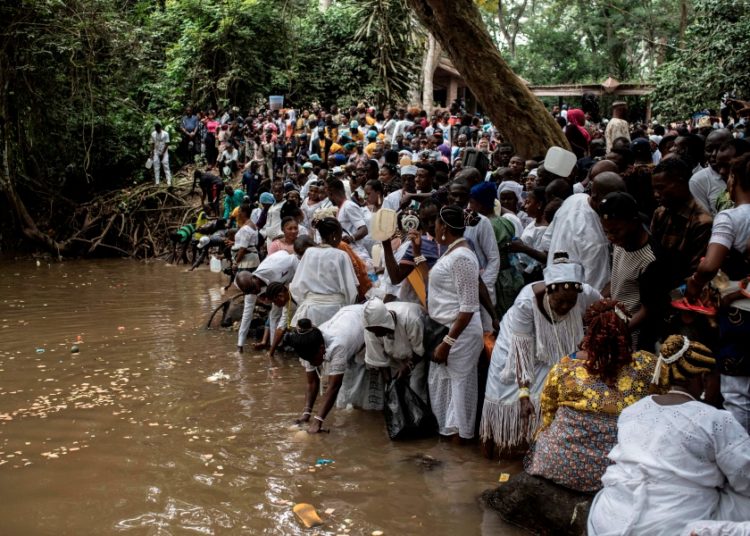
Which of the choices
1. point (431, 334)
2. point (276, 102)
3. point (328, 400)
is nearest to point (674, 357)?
point (431, 334)

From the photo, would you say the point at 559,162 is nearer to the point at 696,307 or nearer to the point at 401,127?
the point at 696,307

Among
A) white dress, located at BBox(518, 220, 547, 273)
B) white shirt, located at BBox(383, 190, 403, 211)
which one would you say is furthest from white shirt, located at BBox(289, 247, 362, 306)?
white shirt, located at BBox(383, 190, 403, 211)

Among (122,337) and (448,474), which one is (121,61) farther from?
(448,474)

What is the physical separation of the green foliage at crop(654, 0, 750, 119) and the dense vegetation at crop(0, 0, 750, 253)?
27 mm

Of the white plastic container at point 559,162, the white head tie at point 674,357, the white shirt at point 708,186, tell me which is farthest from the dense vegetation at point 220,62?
the white head tie at point 674,357

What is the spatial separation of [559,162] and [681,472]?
414 centimetres

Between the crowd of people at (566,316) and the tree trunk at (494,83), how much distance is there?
877 mm

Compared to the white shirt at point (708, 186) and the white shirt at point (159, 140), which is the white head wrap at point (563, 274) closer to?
the white shirt at point (708, 186)

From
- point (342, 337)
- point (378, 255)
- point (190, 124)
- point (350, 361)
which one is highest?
point (190, 124)

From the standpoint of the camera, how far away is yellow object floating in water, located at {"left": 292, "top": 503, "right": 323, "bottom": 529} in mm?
4766

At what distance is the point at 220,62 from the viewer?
25938 mm

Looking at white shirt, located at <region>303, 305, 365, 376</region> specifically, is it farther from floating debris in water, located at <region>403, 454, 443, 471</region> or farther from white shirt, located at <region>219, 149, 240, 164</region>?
white shirt, located at <region>219, 149, 240, 164</region>

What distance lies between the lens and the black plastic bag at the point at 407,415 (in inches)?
236

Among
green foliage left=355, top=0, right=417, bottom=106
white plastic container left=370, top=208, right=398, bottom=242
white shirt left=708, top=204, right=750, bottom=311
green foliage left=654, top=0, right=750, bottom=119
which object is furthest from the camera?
green foliage left=355, top=0, right=417, bottom=106
